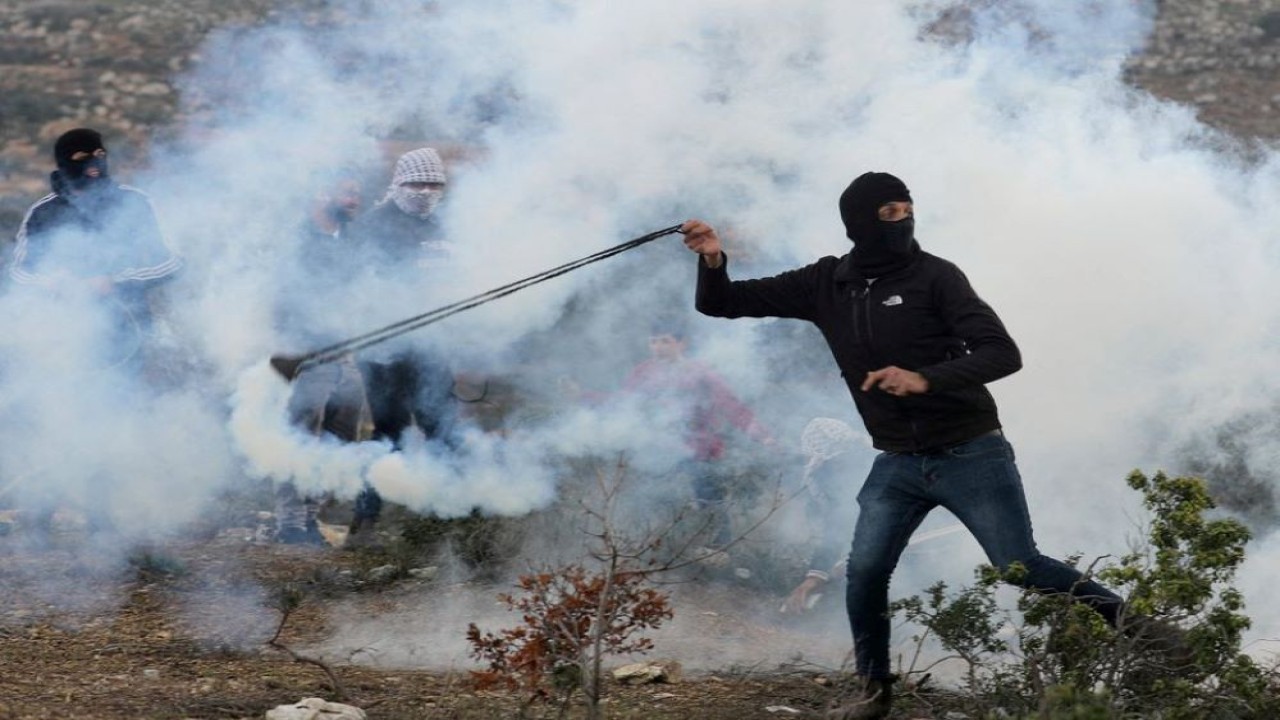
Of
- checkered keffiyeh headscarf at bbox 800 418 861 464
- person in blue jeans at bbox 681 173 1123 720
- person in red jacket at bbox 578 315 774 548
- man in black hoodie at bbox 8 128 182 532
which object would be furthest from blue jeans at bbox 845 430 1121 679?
man in black hoodie at bbox 8 128 182 532

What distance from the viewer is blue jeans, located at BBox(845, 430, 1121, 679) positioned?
497cm

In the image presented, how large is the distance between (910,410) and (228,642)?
9.74 feet

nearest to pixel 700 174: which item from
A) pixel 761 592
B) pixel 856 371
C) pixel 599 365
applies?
pixel 599 365

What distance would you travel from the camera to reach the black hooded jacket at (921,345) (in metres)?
4.93

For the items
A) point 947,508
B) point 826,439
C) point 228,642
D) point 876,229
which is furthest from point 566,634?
point 826,439

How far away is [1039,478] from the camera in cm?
836

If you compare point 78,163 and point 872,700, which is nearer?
point 872,700

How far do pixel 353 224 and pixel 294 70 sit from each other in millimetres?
2057

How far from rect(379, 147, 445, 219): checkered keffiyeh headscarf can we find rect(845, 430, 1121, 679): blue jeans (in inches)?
159

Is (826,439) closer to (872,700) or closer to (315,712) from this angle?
(872,700)

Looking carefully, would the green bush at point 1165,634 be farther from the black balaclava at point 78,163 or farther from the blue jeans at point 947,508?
the black balaclava at point 78,163

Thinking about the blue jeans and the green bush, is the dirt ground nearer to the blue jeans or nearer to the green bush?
the blue jeans

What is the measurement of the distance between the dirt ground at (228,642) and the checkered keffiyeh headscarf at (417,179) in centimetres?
190

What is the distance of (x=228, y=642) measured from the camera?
636 cm
